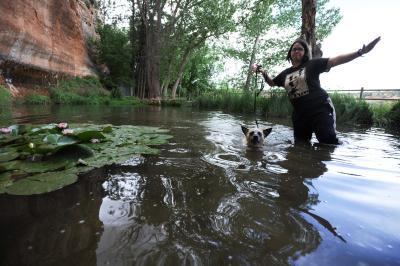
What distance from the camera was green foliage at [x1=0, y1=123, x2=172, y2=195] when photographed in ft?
7.16

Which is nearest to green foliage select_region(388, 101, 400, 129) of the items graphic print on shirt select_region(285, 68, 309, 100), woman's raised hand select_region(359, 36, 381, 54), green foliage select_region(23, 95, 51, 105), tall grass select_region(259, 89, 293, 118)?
tall grass select_region(259, 89, 293, 118)

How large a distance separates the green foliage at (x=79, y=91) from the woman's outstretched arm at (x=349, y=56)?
15.4 m

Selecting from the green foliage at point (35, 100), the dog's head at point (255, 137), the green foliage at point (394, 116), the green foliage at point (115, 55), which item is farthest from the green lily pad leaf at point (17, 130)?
the green foliage at point (115, 55)

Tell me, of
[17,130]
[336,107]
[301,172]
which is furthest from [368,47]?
[336,107]

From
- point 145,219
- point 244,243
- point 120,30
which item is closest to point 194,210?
point 145,219

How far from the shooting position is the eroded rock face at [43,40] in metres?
14.2

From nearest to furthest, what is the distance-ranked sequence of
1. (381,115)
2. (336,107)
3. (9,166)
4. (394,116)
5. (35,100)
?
(9,166) < (394,116) < (381,115) < (336,107) < (35,100)

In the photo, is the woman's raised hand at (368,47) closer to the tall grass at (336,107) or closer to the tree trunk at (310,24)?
the tree trunk at (310,24)

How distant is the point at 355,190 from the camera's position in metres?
2.36

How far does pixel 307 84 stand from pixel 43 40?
17.2 m

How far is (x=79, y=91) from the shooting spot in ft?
62.2

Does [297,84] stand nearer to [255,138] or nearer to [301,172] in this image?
[255,138]

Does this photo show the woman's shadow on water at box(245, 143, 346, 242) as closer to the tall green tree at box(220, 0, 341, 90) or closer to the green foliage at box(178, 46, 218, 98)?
the tall green tree at box(220, 0, 341, 90)

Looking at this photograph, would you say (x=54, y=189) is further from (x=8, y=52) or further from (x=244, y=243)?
(x=8, y=52)
